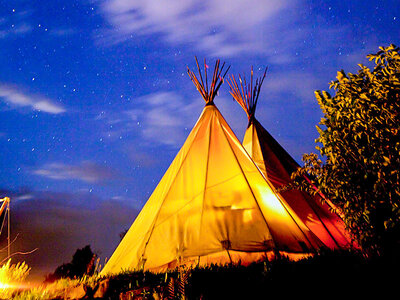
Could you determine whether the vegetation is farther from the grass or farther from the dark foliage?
the dark foliage

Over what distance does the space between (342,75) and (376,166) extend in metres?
0.99

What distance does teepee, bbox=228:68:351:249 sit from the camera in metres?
5.32

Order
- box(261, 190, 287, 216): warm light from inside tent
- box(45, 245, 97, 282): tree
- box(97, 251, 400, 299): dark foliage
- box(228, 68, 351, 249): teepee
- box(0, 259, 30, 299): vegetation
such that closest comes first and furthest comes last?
box(97, 251, 400, 299): dark foliage → box(0, 259, 30, 299): vegetation → box(261, 190, 287, 216): warm light from inside tent → box(228, 68, 351, 249): teepee → box(45, 245, 97, 282): tree

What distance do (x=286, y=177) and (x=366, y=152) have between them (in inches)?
151

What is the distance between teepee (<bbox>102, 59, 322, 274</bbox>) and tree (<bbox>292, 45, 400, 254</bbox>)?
3.97 feet

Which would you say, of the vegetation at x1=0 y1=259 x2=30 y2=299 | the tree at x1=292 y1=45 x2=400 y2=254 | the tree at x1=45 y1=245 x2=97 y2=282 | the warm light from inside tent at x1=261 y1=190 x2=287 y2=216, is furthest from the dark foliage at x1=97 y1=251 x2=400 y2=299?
the tree at x1=45 y1=245 x2=97 y2=282

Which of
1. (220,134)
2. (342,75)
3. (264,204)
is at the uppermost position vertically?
(220,134)

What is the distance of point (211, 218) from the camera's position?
407 cm

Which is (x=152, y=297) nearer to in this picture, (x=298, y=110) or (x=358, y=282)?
(x=358, y=282)

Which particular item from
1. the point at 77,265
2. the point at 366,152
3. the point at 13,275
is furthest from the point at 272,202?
the point at 77,265

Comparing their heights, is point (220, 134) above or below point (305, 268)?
above

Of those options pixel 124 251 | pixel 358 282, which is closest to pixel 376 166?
pixel 358 282

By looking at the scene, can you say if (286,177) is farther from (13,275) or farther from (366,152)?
(13,275)

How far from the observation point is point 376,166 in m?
2.54
